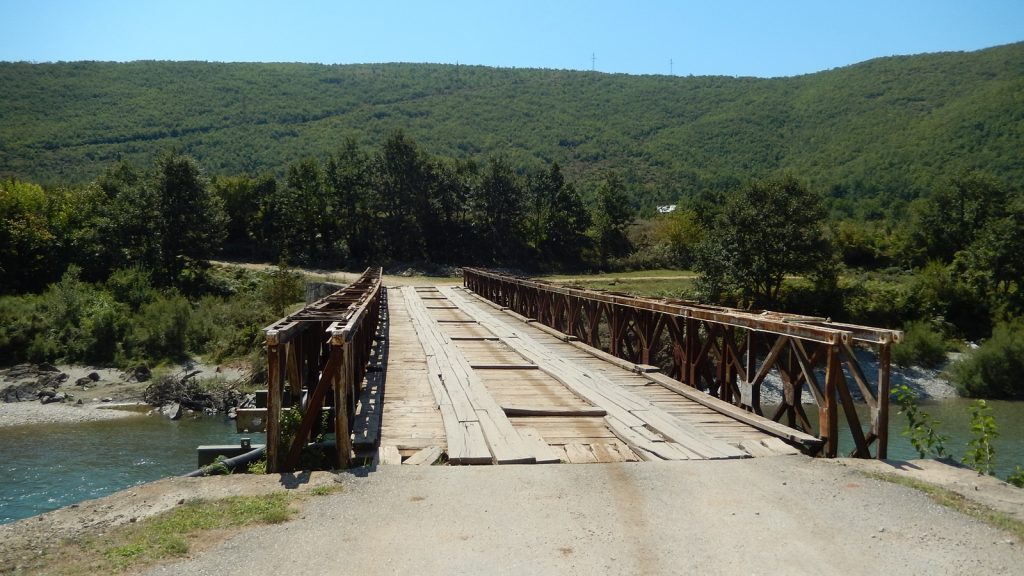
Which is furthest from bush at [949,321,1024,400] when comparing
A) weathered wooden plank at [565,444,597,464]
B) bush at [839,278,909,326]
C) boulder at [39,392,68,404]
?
boulder at [39,392,68,404]

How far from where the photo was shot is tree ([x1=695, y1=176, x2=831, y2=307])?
3038 centimetres

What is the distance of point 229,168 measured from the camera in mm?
87188

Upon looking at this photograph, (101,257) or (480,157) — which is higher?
(480,157)

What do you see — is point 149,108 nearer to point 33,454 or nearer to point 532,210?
point 532,210

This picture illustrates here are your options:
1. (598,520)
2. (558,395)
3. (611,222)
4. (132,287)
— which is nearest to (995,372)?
(558,395)

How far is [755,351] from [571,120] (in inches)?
4515

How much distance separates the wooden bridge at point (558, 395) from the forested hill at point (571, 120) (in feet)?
206

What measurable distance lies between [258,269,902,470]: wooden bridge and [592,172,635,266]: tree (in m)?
44.8

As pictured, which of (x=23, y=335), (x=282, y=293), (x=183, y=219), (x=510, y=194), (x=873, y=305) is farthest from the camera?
(x=510, y=194)

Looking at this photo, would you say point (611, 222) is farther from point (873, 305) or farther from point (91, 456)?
point (91, 456)

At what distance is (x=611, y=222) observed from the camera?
58312mm

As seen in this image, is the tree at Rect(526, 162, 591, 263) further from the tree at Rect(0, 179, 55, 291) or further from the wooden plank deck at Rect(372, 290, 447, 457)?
the wooden plank deck at Rect(372, 290, 447, 457)

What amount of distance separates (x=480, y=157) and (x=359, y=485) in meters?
94.1

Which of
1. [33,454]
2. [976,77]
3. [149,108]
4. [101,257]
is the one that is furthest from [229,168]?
[976,77]
